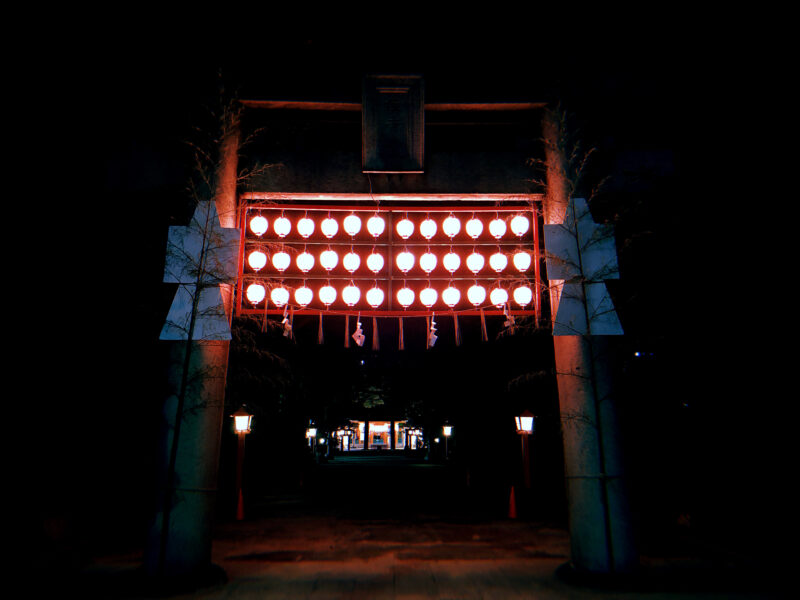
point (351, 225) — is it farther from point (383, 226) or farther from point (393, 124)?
point (393, 124)

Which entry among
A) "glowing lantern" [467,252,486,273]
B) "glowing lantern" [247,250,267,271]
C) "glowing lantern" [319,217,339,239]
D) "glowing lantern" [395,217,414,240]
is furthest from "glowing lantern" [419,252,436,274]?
"glowing lantern" [247,250,267,271]

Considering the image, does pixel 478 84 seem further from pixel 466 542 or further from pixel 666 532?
pixel 666 532

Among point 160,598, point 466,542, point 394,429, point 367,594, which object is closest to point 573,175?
point 367,594

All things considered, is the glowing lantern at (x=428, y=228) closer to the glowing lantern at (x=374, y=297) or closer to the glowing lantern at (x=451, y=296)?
the glowing lantern at (x=451, y=296)

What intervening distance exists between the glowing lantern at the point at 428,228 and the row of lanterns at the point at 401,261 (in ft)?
1.04

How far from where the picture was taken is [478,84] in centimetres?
777

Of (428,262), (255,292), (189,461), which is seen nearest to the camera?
(189,461)

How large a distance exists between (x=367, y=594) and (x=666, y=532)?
7.08m

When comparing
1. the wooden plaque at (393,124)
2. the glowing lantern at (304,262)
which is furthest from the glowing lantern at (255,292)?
the wooden plaque at (393,124)

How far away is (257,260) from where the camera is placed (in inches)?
303

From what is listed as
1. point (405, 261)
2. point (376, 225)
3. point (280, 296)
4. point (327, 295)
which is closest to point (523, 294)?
point (405, 261)

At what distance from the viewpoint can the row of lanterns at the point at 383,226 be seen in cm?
784

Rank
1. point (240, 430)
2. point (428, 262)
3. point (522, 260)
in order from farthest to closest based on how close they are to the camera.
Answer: point (240, 430) < point (428, 262) < point (522, 260)

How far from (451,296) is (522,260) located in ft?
4.64
